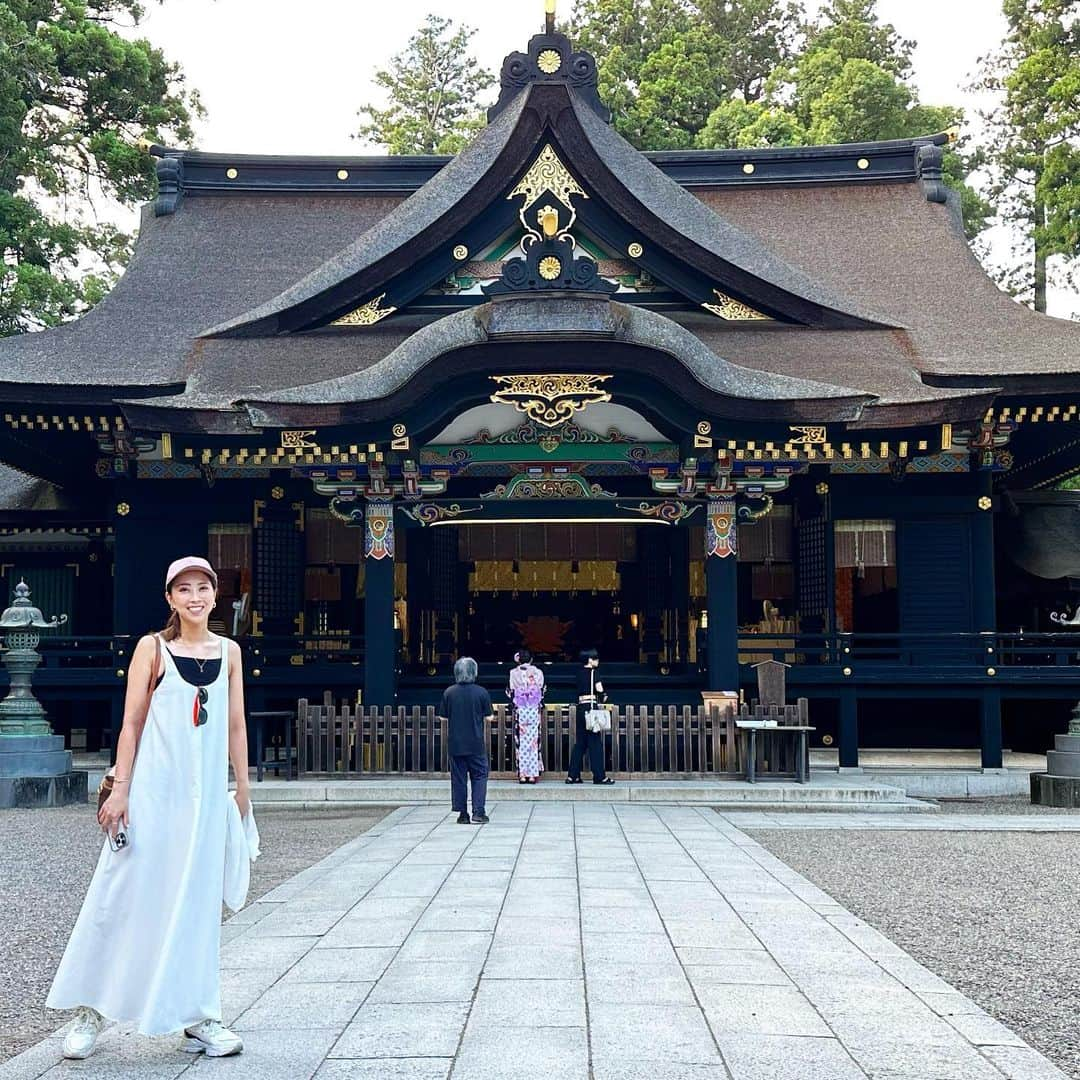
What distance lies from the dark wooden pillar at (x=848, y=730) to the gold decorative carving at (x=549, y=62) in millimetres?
8872

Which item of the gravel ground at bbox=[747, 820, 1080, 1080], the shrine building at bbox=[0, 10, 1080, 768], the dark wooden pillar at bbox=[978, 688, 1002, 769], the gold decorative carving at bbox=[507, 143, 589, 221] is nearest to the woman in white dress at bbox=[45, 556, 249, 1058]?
the gravel ground at bbox=[747, 820, 1080, 1080]

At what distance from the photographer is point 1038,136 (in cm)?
3341

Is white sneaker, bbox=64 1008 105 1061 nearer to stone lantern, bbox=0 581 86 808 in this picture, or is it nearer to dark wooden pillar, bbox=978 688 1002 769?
stone lantern, bbox=0 581 86 808

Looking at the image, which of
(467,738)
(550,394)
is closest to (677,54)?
(550,394)

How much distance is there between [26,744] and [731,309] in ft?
33.4

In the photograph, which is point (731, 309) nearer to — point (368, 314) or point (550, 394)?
point (550, 394)

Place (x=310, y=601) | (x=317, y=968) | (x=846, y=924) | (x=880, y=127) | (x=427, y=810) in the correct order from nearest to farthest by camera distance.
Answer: (x=317, y=968) < (x=846, y=924) < (x=427, y=810) < (x=310, y=601) < (x=880, y=127)

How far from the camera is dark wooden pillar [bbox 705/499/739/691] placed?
14883 millimetres

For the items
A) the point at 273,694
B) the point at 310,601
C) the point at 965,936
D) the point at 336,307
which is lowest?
the point at 965,936

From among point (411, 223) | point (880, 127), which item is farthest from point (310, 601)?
point (880, 127)

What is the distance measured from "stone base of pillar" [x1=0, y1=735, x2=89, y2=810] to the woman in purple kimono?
4.81m

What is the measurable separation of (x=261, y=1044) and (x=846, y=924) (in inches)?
139

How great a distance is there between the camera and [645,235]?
16.2 meters

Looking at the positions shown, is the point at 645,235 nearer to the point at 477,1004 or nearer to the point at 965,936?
the point at 965,936
